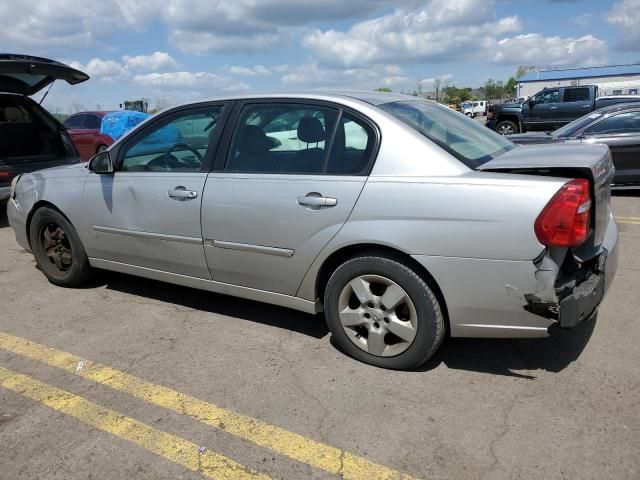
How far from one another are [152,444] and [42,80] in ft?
19.4

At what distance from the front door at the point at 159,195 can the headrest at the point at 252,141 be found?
0.64 ft

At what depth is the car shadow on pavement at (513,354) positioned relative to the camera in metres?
3.17

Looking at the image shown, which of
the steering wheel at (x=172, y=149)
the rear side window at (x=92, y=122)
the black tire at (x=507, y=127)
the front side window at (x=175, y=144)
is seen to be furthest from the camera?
the black tire at (x=507, y=127)

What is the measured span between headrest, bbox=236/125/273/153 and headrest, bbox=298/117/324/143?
0.24m

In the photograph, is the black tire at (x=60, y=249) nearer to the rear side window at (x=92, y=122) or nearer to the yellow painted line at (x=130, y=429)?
the yellow painted line at (x=130, y=429)

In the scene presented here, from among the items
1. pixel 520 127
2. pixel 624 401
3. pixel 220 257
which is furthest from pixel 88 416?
pixel 520 127

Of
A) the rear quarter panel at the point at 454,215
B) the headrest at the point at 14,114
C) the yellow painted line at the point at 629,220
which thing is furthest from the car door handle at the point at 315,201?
the headrest at the point at 14,114

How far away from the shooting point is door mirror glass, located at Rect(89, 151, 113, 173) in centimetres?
412

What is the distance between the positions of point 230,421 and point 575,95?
18.9 m

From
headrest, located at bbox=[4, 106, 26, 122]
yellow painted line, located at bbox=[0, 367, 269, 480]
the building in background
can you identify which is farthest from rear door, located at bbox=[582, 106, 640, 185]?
the building in background

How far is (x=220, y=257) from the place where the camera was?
3615 mm

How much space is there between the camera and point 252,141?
3.56 metres

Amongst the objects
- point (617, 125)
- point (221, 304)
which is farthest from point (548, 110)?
point (221, 304)

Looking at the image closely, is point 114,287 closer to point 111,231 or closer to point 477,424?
point 111,231
